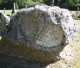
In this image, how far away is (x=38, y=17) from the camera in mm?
11844

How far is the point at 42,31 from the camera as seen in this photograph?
11.9 meters

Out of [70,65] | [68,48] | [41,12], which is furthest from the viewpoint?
[68,48]

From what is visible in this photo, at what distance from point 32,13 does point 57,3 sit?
97.6 feet

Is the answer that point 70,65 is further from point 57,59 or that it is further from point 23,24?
point 23,24

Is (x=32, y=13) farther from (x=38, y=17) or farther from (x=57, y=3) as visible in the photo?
(x=57, y=3)

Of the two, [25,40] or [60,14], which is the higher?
[60,14]

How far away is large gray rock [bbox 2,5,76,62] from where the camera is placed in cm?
1173

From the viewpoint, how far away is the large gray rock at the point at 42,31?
11.7 metres

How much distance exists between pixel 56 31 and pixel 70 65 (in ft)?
5.59

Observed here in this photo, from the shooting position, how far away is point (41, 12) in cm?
1175

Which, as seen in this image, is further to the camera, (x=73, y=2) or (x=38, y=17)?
(x=73, y=2)

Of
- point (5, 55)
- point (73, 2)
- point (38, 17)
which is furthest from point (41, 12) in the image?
point (73, 2)

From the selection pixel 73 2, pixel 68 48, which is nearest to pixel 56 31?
pixel 68 48

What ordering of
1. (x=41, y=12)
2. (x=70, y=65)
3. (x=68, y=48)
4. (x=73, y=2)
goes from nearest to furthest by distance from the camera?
(x=41, y=12), (x=70, y=65), (x=68, y=48), (x=73, y=2)
